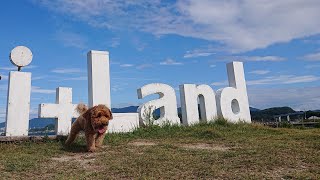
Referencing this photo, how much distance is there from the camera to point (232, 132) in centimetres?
1106

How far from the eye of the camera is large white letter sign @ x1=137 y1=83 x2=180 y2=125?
1177cm

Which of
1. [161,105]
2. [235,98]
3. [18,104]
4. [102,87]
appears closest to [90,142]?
[18,104]

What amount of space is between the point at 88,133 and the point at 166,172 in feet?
9.51

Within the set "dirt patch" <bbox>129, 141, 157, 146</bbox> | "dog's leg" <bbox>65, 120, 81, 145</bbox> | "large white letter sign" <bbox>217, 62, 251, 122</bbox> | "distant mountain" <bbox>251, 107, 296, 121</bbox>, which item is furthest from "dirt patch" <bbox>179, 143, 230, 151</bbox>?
"distant mountain" <bbox>251, 107, 296, 121</bbox>

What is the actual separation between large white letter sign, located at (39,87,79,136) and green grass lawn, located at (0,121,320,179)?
1495 mm

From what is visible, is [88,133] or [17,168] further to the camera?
[88,133]

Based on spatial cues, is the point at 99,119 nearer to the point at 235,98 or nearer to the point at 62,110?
the point at 62,110

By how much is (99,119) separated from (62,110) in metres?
3.26

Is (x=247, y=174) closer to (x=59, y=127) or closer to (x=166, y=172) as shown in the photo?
(x=166, y=172)

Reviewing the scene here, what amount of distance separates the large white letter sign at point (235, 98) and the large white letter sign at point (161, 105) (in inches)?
75.3

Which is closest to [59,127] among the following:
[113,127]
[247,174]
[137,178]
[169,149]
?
[113,127]

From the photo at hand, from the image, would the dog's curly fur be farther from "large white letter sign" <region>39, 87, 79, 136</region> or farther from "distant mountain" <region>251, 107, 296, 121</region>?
"distant mountain" <region>251, 107, 296, 121</region>

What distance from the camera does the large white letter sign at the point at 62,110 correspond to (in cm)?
1019

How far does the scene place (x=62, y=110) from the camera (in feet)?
34.3
